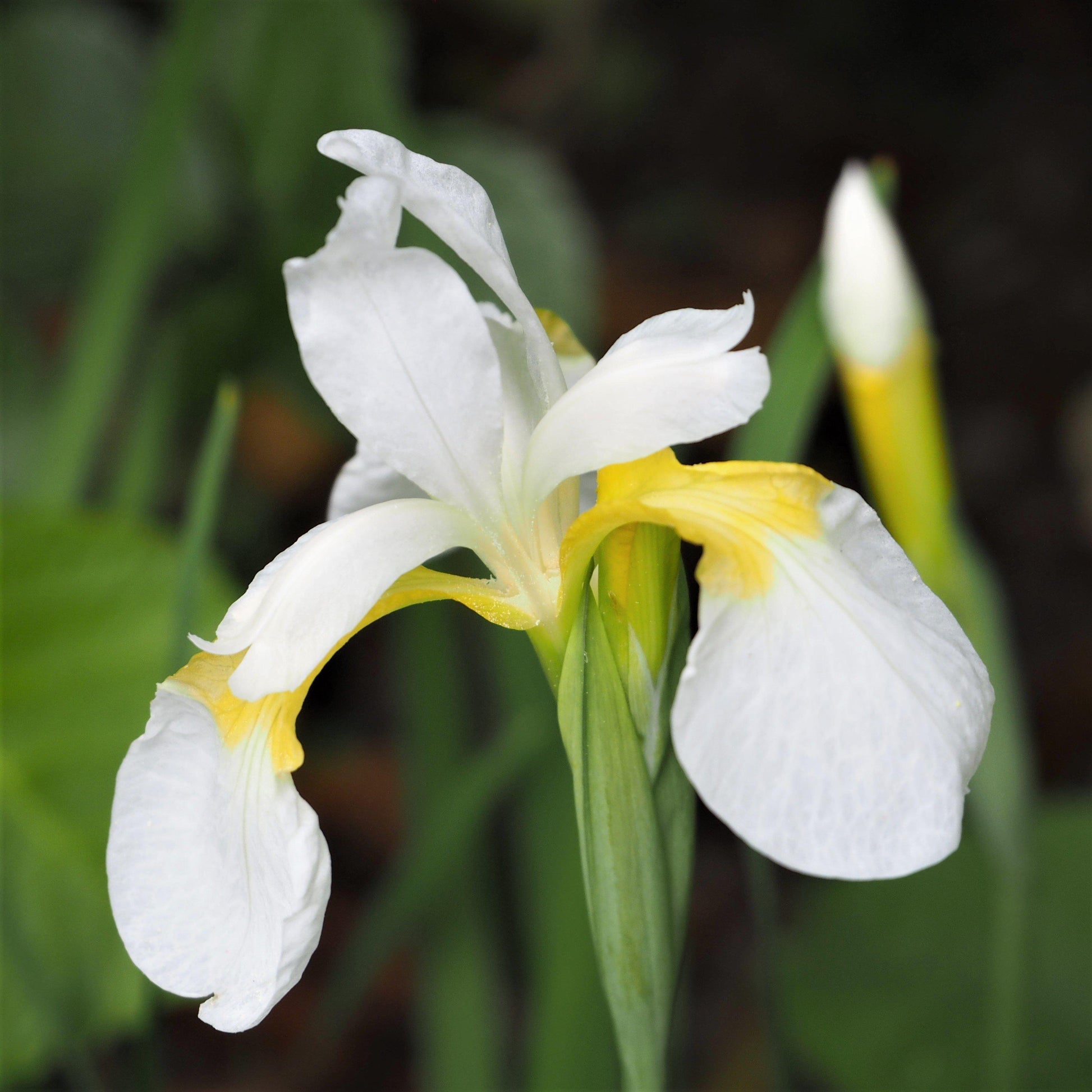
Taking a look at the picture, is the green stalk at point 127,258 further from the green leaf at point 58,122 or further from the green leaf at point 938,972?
the green leaf at point 938,972

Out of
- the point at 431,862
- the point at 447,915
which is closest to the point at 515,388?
the point at 431,862

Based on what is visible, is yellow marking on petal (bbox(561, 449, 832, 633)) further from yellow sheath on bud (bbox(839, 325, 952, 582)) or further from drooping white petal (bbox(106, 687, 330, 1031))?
yellow sheath on bud (bbox(839, 325, 952, 582))

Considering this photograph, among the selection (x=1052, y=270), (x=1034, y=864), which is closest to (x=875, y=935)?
(x=1034, y=864)

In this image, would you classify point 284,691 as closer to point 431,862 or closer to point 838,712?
point 838,712

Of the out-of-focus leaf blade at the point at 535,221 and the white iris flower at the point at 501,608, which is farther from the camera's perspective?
the out-of-focus leaf blade at the point at 535,221

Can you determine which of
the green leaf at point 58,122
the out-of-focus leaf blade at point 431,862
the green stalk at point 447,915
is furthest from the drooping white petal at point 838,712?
the green leaf at point 58,122

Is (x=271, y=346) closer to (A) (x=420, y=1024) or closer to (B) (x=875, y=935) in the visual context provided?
(A) (x=420, y=1024)
